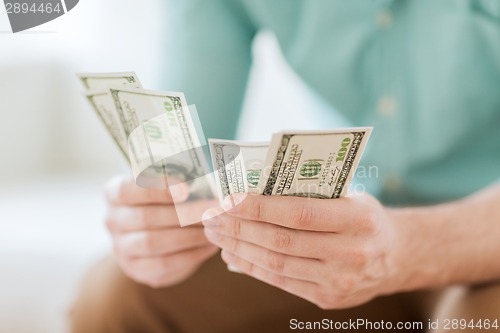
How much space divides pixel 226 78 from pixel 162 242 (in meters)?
0.43

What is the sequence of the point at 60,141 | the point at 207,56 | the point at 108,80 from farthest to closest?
the point at 60,141 → the point at 207,56 → the point at 108,80

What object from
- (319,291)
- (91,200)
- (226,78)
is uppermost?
(226,78)

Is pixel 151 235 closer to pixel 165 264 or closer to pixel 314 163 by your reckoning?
pixel 165 264

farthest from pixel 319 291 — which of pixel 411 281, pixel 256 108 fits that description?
pixel 256 108

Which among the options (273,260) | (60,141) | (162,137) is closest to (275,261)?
(273,260)

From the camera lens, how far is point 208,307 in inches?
41.1

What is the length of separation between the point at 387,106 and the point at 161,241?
1.59ft

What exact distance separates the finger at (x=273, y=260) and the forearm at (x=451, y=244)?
16cm

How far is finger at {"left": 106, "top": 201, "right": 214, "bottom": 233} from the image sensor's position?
0.83 metres

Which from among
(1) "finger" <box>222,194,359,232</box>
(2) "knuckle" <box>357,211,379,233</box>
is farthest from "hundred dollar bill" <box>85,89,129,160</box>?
(2) "knuckle" <box>357,211,379,233</box>

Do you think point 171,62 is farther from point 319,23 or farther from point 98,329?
point 98,329


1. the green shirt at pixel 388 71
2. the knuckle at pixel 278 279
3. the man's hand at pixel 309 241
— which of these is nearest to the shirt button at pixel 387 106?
the green shirt at pixel 388 71

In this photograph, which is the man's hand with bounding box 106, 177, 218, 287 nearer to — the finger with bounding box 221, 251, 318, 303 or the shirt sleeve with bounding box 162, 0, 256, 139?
the finger with bounding box 221, 251, 318, 303

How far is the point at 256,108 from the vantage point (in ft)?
5.84
